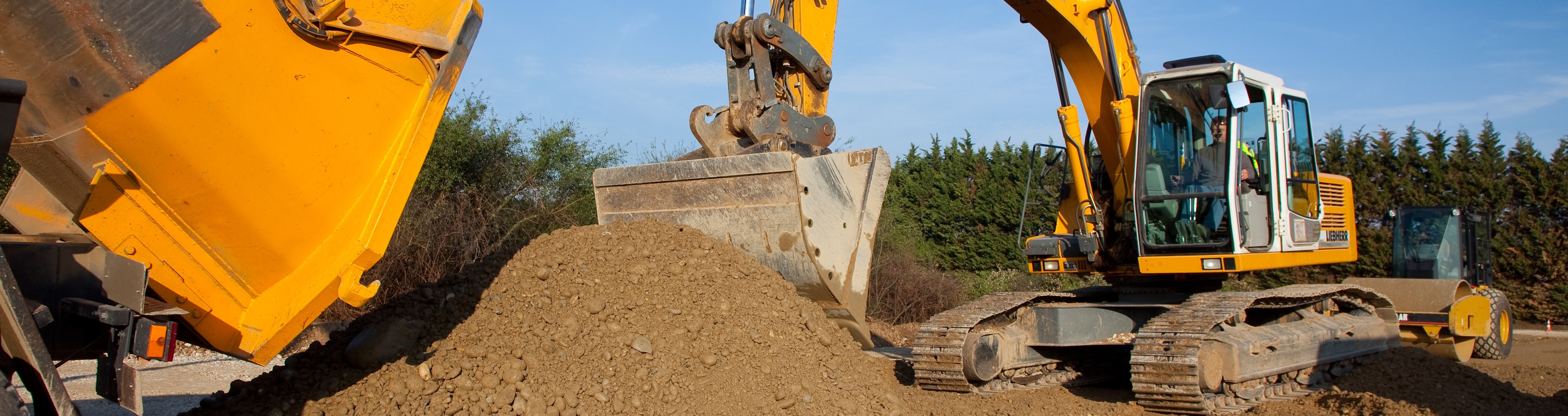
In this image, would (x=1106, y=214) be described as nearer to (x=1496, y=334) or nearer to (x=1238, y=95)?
(x=1238, y=95)

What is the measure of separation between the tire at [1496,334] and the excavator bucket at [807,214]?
7.27 meters

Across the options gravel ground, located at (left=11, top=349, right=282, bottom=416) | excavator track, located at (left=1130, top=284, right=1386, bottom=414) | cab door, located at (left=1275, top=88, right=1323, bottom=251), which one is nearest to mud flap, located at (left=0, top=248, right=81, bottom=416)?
gravel ground, located at (left=11, top=349, right=282, bottom=416)

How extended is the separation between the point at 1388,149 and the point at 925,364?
11353 millimetres

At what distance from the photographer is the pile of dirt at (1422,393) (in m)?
5.18

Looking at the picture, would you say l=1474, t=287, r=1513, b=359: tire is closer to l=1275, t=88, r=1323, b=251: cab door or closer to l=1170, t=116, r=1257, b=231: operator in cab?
l=1275, t=88, r=1323, b=251: cab door

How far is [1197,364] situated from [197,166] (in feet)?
14.8

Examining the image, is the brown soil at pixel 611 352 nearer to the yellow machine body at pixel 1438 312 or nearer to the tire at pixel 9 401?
the tire at pixel 9 401

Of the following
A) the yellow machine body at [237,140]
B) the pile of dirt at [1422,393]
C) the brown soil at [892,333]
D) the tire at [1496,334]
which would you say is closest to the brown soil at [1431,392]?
the pile of dirt at [1422,393]

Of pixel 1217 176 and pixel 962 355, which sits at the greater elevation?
pixel 1217 176

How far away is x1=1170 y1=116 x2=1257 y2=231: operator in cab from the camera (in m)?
5.61

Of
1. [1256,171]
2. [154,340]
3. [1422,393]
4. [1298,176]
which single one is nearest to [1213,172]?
[1256,171]

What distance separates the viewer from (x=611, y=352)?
4219 millimetres

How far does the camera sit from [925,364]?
18.5 ft

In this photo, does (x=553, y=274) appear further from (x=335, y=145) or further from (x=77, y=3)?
(x=77, y=3)
